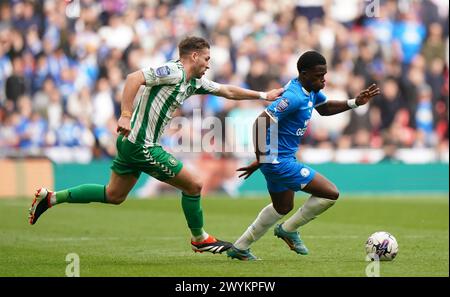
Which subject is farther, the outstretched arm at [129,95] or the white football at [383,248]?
the white football at [383,248]

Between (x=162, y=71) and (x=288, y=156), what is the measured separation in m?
1.70

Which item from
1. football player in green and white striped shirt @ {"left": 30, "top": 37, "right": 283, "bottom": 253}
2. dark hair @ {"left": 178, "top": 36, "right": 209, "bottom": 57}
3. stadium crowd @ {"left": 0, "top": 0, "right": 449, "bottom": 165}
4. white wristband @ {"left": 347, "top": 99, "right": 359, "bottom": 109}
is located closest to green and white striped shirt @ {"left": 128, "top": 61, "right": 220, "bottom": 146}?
football player in green and white striped shirt @ {"left": 30, "top": 37, "right": 283, "bottom": 253}

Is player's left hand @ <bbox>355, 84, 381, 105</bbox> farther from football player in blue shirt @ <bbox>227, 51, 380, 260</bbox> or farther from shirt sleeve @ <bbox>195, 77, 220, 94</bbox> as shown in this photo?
shirt sleeve @ <bbox>195, 77, 220, 94</bbox>

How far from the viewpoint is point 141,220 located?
54.5 ft

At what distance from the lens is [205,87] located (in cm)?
1116

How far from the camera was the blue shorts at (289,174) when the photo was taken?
1086 centimetres

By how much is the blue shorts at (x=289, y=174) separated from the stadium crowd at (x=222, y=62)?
36.5ft

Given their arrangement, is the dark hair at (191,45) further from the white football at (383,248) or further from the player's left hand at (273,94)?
the white football at (383,248)

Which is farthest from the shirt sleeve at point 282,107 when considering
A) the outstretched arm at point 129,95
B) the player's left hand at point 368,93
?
the outstretched arm at point 129,95

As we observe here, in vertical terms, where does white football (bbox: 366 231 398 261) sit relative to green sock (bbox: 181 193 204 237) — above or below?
below

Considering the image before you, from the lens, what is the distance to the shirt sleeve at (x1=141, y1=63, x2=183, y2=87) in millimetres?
10430

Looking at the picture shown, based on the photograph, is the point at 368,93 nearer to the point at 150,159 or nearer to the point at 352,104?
the point at 352,104

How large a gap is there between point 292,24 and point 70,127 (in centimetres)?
679
